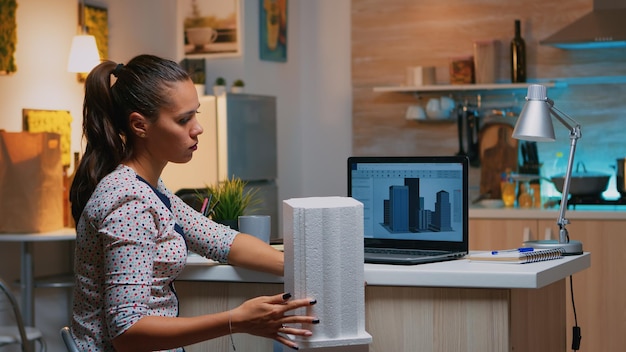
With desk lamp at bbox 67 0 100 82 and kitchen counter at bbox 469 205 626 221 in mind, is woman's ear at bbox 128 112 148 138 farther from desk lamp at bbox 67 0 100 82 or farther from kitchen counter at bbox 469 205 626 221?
kitchen counter at bbox 469 205 626 221

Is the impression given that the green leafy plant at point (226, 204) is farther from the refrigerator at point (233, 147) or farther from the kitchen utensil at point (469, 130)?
the kitchen utensil at point (469, 130)

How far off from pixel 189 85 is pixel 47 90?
3.12 metres

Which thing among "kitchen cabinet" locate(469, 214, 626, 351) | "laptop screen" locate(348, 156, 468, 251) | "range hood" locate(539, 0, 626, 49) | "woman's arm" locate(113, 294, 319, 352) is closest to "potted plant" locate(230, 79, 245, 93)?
"range hood" locate(539, 0, 626, 49)

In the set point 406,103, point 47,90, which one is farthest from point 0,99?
point 406,103

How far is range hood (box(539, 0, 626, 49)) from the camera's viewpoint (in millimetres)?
5152

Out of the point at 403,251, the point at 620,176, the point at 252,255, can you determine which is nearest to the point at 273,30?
the point at 620,176

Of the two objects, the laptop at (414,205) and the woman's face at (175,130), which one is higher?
the woman's face at (175,130)

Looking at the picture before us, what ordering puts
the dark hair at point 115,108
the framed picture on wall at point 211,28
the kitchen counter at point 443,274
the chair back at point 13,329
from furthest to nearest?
1. the framed picture on wall at point 211,28
2. the chair back at point 13,329
3. the kitchen counter at point 443,274
4. the dark hair at point 115,108

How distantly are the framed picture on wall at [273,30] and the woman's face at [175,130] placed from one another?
12.8 ft

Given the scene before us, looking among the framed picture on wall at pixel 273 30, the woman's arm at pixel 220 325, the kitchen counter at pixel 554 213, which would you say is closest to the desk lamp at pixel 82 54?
the framed picture on wall at pixel 273 30

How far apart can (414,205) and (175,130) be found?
0.84 meters

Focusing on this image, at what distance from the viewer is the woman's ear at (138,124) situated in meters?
2.06

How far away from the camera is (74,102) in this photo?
5203 mm

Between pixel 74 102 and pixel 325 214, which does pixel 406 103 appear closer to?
pixel 74 102
